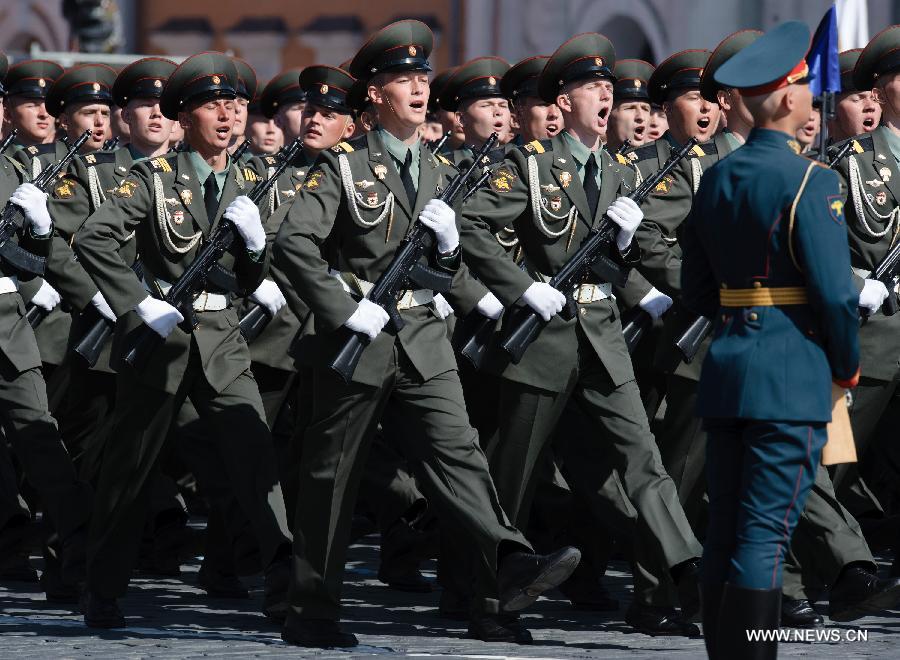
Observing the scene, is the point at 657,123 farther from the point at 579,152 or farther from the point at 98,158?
the point at 98,158

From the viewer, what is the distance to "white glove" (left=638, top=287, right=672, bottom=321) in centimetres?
828

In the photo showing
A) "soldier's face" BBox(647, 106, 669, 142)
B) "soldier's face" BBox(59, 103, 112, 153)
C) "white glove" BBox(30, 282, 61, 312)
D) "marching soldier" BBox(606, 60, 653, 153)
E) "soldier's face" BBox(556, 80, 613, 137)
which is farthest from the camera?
"soldier's face" BBox(647, 106, 669, 142)

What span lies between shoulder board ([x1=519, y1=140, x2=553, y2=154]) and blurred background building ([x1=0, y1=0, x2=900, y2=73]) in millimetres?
8987

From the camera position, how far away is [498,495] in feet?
25.2

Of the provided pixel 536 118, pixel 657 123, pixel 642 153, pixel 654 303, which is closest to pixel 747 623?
pixel 654 303

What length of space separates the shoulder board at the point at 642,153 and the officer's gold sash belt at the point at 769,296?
2.67 meters

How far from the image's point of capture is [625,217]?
7602 mm

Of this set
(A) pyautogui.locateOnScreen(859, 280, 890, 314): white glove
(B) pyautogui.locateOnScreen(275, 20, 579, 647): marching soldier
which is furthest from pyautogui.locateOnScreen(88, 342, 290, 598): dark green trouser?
(A) pyautogui.locateOnScreen(859, 280, 890, 314): white glove

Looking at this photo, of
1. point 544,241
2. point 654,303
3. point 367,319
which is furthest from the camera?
point 654,303

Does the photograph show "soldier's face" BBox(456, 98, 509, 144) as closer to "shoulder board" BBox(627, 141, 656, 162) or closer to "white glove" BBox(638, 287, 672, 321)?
"shoulder board" BBox(627, 141, 656, 162)

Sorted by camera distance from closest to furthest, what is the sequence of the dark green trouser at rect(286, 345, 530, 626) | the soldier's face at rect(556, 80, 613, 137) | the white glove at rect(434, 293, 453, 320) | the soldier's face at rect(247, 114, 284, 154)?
the dark green trouser at rect(286, 345, 530, 626) → the white glove at rect(434, 293, 453, 320) → the soldier's face at rect(556, 80, 613, 137) → the soldier's face at rect(247, 114, 284, 154)

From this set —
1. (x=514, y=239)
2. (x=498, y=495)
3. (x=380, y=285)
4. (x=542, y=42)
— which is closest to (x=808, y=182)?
(x=380, y=285)

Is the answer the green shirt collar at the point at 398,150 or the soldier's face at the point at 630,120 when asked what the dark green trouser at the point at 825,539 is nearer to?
the green shirt collar at the point at 398,150

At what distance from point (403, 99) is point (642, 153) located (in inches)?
54.8
